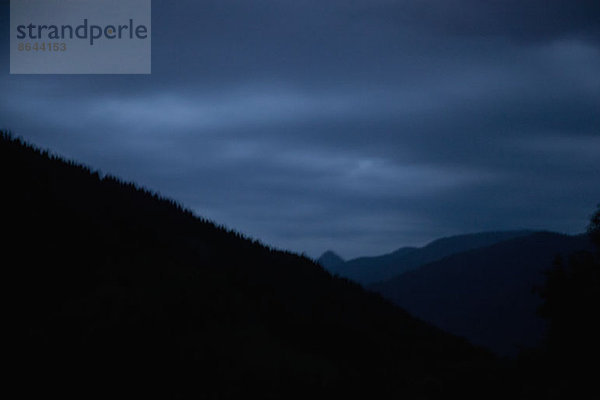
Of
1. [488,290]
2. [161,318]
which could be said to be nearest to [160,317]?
[161,318]

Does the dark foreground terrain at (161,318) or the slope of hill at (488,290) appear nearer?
the dark foreground terrain at (161,318)

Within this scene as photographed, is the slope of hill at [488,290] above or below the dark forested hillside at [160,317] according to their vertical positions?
below

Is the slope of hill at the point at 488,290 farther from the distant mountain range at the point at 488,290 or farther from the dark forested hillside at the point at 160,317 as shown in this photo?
the dark forested hillside at the point at 160,317

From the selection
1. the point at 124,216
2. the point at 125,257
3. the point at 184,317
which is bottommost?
the point at 184,317

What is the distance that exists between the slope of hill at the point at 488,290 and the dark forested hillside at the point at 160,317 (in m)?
85.8

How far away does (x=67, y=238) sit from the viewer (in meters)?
12.9

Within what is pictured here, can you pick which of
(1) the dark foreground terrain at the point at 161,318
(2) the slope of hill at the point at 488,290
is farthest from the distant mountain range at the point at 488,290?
(1) the dark foreground terrain at the point at 161,318

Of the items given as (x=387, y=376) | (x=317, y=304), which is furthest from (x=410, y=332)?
(x=387, y=376)

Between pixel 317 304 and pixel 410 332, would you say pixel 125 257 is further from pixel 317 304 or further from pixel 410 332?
pixel 410 332

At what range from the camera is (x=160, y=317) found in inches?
452

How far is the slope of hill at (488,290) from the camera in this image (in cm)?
10328

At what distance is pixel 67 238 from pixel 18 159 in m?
3.93

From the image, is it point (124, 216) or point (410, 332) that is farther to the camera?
point (410, 332)

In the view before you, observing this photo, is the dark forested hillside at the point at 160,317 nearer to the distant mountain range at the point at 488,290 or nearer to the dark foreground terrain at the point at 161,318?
the dark foreground terrain at the point at 161,318
